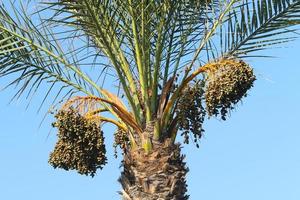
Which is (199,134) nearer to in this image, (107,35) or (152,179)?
(152,179)

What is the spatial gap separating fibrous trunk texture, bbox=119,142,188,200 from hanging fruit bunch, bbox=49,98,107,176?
0.48 m

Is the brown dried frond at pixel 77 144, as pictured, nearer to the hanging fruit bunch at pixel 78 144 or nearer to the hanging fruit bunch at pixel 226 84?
the hanging fruit bunch at pixel 78 144

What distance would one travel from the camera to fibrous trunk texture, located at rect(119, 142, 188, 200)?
7.86 m

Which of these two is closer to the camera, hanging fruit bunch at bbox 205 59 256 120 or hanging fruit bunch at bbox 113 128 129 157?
hanging fruit bunch at bbox 205 59 256 120

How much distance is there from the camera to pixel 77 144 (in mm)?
8234

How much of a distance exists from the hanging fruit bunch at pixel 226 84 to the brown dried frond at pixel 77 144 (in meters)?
1.54

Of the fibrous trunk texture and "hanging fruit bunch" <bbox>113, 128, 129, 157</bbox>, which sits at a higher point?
"hanging fruit bunch" <bbox>113, 128, 129, 157</bbox>

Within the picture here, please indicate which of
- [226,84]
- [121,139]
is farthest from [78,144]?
[226,84]

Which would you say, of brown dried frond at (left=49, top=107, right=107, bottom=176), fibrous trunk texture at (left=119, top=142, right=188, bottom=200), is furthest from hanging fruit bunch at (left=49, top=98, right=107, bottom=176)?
fibrous trunk texture at (left=119, top=142, right=188, bottom=200)

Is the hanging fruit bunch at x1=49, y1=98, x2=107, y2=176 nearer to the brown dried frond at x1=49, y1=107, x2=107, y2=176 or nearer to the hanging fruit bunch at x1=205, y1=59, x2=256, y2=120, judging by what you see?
the brown dried frond at x1=49, y1=107, x2=107, y2=176

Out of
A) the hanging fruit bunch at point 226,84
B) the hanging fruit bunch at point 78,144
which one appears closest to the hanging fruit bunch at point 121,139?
the hanging fruit bunch at point 78,144

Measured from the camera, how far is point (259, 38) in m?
8.81

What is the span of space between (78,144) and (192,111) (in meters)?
1.55

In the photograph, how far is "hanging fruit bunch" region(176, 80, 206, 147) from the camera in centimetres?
788
